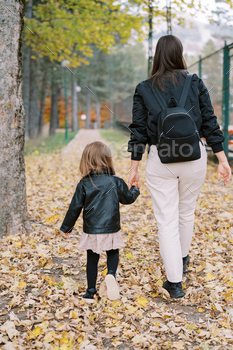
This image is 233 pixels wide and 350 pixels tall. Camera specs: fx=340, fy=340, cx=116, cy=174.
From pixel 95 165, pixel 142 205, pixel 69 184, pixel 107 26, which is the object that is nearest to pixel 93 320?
pixel 95 165

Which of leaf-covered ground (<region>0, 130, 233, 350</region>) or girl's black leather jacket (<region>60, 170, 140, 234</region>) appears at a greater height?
girl's black leather jacket (<region>60, 170, 140, 234</region>)

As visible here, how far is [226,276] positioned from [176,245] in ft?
2.53

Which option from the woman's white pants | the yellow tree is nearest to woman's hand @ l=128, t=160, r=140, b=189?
the woman's white pants

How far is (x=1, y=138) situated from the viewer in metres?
3.89

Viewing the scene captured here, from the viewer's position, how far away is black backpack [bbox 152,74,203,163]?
245 cm

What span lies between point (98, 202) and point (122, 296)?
34.6 inches

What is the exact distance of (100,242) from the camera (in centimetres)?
275

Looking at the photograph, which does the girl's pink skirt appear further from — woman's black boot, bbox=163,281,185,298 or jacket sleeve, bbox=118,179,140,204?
woman's black boot, bbox=163,281,185,298

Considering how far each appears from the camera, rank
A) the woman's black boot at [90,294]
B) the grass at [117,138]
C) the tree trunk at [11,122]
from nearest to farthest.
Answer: the woman's black boot at [90,294]
the tree trunk at [11,122]
the grass at [117,138]

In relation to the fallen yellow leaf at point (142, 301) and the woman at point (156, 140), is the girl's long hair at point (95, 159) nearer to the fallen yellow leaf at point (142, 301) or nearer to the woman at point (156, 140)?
the woman at point (156, 140)

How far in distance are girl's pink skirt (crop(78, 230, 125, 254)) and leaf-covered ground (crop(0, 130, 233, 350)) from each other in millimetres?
472

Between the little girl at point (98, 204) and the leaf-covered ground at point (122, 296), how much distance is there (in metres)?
0.26

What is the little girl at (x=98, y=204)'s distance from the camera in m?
2.74

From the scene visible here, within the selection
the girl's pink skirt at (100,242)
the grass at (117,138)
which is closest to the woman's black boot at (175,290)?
the girl's pink skirt at (100,242)
